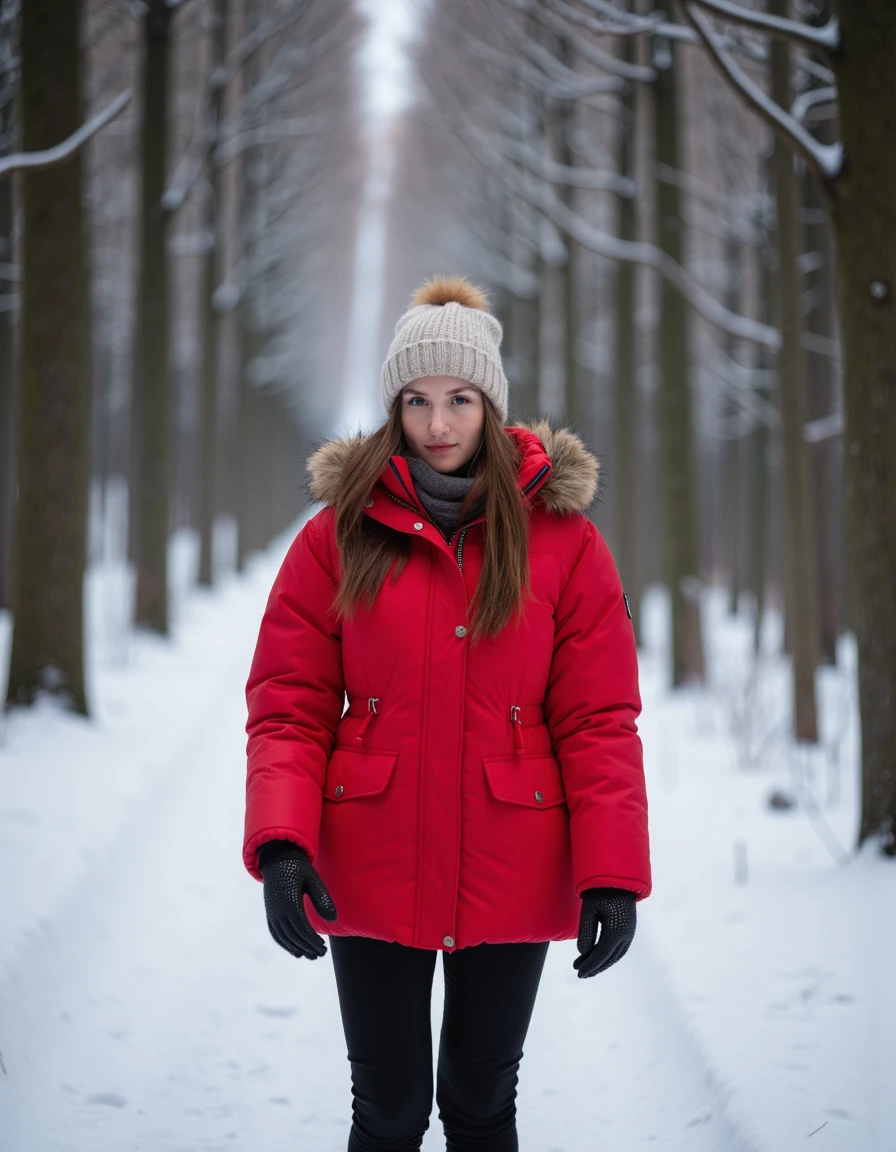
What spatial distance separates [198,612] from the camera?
1355 centimetres

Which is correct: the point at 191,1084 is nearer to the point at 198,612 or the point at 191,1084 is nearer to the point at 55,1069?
the point at 55,1069

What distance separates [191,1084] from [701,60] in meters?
12.2

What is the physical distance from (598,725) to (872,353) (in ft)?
8.85

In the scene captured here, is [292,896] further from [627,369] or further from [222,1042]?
[627,369]

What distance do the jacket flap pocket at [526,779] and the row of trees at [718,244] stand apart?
2.47 metres

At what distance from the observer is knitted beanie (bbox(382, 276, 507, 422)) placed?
2055mm

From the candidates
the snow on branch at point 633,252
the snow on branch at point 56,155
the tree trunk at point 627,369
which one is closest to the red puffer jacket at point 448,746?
the snow on branch at point 56,155

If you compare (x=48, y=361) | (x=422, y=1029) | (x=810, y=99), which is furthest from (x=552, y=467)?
(x=810, y=99)

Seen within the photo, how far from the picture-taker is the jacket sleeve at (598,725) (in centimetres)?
184

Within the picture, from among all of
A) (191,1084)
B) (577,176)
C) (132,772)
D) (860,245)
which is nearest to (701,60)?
(577,176)

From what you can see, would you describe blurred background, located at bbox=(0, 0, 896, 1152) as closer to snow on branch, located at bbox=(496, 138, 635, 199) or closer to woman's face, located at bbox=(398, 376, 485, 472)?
snow on branch, located at bbox=(496, 138, 635, 199)

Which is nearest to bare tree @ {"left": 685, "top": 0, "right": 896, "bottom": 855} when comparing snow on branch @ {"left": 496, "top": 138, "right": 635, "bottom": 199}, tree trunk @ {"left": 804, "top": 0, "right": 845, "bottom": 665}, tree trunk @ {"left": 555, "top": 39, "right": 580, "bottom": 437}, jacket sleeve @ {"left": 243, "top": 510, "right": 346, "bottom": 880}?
jacket sleeve @ {"left": 243, "top": 510, "right": 346, "bottom": 880}

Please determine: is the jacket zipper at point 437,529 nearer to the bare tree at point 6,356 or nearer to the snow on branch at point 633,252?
the snow on branch at point 633,252

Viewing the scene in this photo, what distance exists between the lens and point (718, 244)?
18.2 metres
